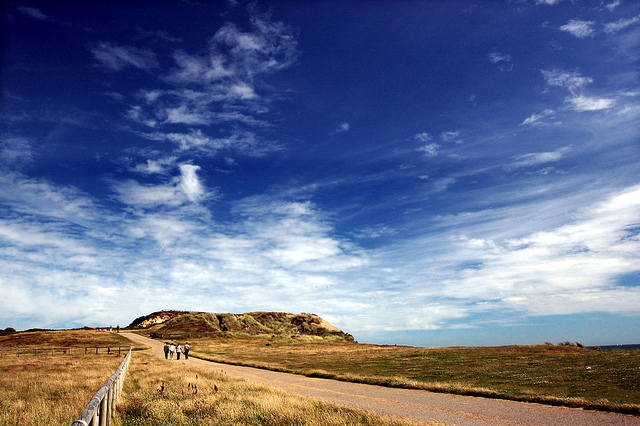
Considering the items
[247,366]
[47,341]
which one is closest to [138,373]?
[247,366]

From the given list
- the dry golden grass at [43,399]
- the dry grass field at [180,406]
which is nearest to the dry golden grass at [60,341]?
the dry golden grass at [43,399]

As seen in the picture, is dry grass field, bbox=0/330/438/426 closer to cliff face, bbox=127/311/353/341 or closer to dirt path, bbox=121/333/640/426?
dirt path, bbox=121/333/640/426

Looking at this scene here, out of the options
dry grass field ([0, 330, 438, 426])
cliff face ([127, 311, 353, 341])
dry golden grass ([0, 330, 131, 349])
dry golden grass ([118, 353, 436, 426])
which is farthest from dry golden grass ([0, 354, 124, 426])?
cliff face ([127, 311, 353, 341])

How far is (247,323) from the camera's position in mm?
126688

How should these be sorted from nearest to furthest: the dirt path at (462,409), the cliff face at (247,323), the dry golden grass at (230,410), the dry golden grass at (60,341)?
the dry golden grass at (230,410), the dirt path at (462,409), the dry golden grass at (60,341), the cliff face at (247,323)

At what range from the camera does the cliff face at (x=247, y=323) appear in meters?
113

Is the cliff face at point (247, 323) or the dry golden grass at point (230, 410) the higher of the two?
the dry golden grass at point (230, 410)

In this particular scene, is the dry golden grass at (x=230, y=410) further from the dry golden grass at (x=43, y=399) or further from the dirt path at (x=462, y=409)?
the dirt path at (x=462, y=409)

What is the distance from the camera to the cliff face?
113 metres

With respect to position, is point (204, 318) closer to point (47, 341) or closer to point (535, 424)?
point (47, 341)

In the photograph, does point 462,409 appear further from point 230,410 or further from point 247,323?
point 247,323

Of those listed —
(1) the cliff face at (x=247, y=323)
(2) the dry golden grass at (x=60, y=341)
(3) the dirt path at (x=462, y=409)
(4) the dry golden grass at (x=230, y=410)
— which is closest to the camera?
(4) the dry golden grass at (x=230, y=410)

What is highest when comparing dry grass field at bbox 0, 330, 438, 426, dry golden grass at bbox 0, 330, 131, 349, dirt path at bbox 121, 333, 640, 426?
dry grass field at bbox 0, 330, 438, 426

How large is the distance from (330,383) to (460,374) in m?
8.05
